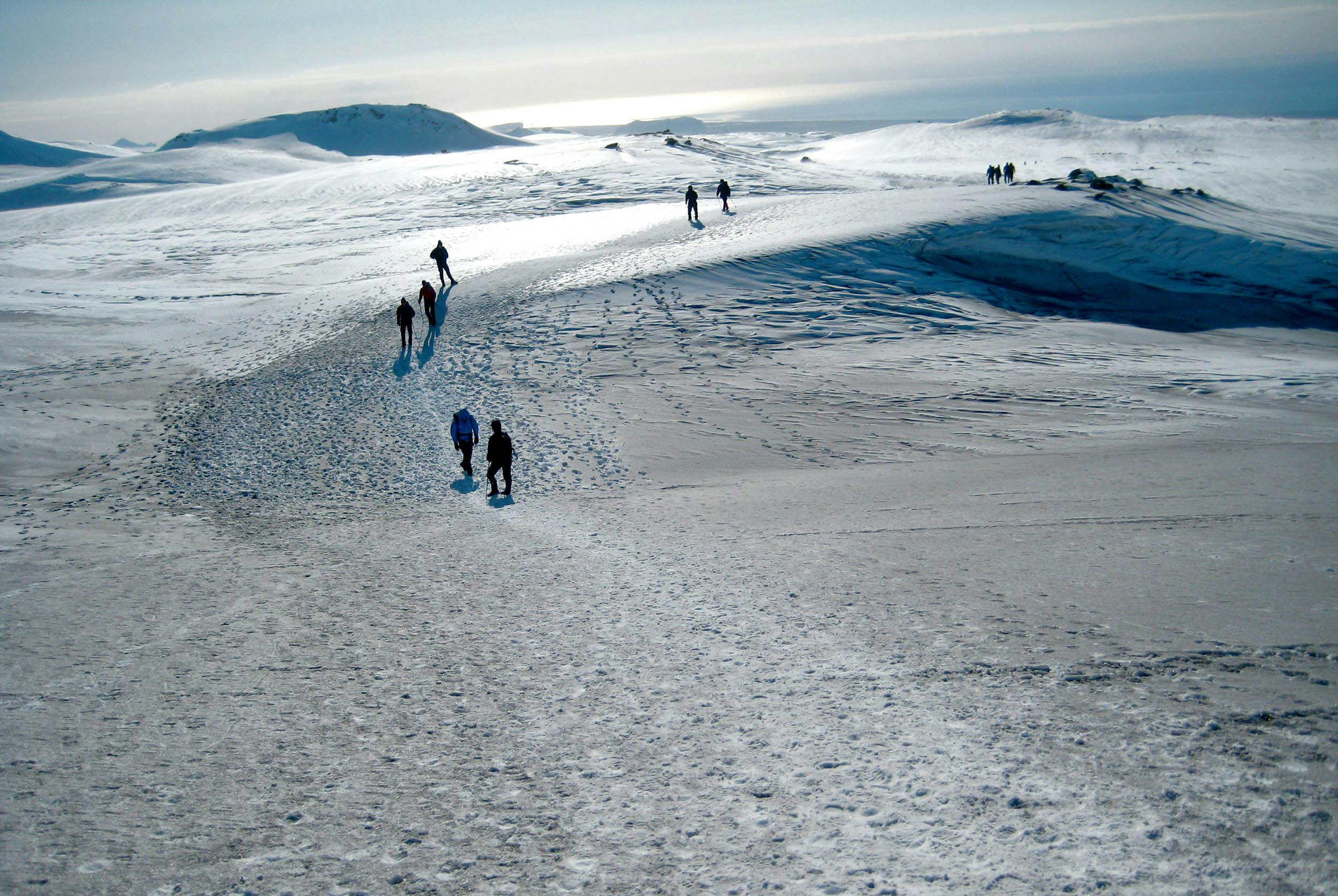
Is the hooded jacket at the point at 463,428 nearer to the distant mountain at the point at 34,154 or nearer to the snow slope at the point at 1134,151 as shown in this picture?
the snow slope at the point at 1134,151

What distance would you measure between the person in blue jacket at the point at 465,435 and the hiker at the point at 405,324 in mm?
7234

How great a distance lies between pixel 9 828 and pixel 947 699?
596 centimetres

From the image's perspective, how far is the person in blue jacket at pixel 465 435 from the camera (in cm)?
1262

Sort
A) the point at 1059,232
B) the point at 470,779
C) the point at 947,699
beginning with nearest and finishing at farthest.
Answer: the point at 470,779
the point at 947,699
the point at 1059,232

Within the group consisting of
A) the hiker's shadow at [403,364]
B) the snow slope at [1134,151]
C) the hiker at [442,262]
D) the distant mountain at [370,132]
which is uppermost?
the distant mountain at [370,132]

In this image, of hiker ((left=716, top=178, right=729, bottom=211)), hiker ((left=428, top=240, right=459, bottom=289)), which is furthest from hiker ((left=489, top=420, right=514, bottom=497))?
hiker ((left=716, top=178, right=729, bottom=211))

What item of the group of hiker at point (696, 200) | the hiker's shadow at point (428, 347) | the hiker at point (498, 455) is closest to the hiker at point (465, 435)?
the hiker at point (498, 455)

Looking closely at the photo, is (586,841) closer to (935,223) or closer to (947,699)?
(947,699)

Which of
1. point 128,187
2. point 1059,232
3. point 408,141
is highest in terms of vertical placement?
point 408,141

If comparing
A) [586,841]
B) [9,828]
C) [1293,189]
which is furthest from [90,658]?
[1293,189]

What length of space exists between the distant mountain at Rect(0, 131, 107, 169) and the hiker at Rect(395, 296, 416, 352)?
128m

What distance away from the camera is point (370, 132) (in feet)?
373

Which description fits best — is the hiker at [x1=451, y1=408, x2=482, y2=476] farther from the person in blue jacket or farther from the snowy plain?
the snowy plain

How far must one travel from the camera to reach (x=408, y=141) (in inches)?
4456
